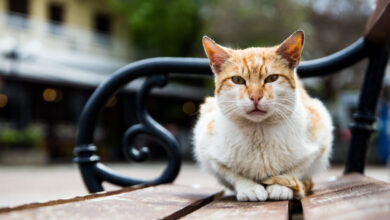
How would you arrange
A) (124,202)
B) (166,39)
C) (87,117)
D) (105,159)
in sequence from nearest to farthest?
(124,202)
(87,117)
(105,159)
(166,39)

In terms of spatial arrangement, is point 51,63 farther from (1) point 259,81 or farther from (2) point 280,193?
(2) point 280,193

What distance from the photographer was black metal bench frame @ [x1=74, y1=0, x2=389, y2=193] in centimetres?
173

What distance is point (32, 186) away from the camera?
5.99m

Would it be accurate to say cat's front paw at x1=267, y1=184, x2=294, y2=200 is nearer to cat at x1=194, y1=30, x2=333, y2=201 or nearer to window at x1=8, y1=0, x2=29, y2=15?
cat at x1=194, y1=30, x2=333, y2=201

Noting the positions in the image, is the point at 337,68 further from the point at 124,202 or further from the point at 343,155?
the point at 343,155

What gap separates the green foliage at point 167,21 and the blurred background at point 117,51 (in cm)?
4

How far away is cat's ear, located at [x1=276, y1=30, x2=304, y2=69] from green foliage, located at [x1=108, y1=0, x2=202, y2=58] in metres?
13.8

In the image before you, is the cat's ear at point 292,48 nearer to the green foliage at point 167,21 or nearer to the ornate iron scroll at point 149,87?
the ornate iron scroll at point 149,87

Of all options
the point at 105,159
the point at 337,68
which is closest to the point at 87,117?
the point at 337,68

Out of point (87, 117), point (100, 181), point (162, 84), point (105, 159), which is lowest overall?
point (105, 159)

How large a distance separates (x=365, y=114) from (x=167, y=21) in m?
13.9

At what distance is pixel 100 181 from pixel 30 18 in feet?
47.0

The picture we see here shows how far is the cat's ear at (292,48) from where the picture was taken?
138 centimetres

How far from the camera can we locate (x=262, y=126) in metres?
1.40
